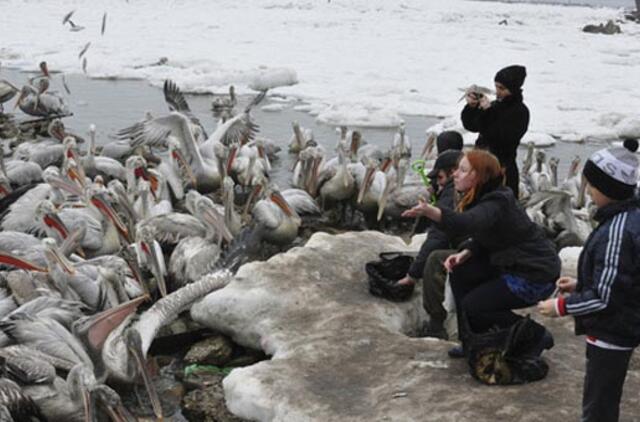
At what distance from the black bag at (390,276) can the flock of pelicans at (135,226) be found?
111 cm

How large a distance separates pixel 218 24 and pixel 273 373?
26804 millimetres

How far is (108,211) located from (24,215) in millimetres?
802

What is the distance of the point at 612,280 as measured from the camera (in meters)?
3.04

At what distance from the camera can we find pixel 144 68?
19.7 meters

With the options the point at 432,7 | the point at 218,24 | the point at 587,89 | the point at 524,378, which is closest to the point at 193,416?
the point at 524,378

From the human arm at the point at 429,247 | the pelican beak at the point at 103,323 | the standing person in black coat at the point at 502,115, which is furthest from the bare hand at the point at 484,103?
the pelican beak at the point at 103,323

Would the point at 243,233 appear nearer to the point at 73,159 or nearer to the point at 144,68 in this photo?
the point at 73,159

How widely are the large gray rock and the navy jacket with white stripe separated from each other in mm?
744

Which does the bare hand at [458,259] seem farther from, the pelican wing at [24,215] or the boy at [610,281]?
the pelican wing at [24,215]

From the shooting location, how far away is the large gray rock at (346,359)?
12.9 ft

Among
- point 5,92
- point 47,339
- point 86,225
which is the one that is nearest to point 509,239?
point 47,339

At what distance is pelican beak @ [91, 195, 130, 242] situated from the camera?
23.0ft

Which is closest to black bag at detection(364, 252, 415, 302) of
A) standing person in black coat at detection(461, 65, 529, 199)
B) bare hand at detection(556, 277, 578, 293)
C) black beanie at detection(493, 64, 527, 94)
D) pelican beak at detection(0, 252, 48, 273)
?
standing person in black coat at detection(461, 65, 529, 199)

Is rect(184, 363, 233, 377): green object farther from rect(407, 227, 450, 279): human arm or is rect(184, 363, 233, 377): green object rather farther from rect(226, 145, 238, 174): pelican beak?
rect(226, 145, 238, 174): pelican beak
